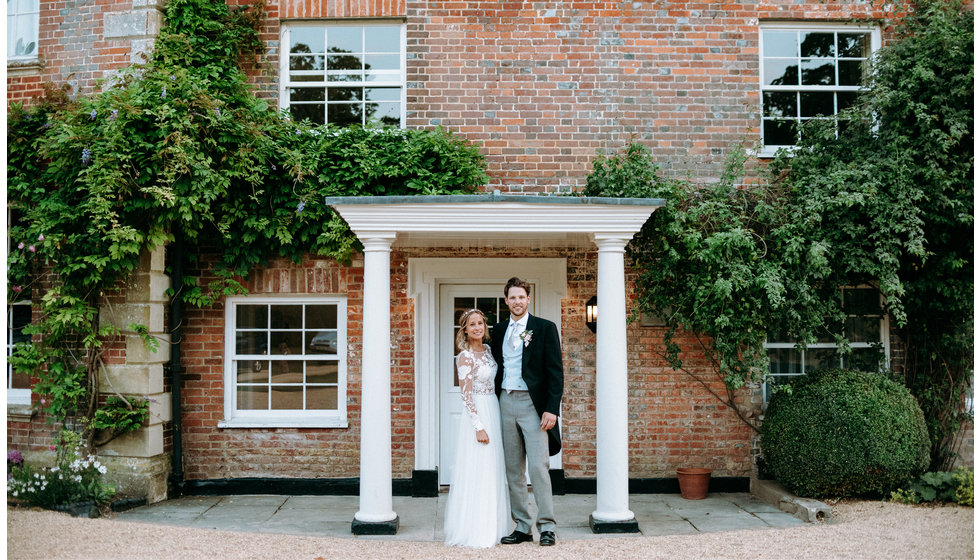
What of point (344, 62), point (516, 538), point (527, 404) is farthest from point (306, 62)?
point (516, 538)

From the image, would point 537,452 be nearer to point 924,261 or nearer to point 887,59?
point 924,261

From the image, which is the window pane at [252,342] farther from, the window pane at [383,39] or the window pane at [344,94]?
the window pane at [383,39]

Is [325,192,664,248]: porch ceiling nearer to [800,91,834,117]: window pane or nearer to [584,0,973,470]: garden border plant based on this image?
[584,0,973,470]: garden border plant

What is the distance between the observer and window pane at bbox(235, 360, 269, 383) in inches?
302

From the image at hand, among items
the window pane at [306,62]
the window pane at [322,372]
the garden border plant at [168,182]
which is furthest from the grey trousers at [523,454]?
the window pane at [306,62]

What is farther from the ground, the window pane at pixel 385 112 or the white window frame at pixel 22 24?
the white window frame at pixel 22 24

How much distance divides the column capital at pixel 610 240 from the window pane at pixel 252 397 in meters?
4.09

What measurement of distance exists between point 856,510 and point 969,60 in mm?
4442

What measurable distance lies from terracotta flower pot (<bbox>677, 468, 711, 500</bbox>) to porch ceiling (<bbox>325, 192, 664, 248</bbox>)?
2816 millimetres

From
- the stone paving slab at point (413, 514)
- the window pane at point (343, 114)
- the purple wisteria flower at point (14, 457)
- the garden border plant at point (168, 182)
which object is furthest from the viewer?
the window pane at point (343, 114)

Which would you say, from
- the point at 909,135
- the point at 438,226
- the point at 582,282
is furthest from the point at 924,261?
the point at 438,226

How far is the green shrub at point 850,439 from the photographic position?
6.31m

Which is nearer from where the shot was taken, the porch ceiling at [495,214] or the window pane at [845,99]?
the porch ceiling at [495,214]

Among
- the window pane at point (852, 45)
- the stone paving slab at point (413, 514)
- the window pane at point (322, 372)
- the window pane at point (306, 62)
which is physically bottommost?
the stone paving slab at point (413, 514)
